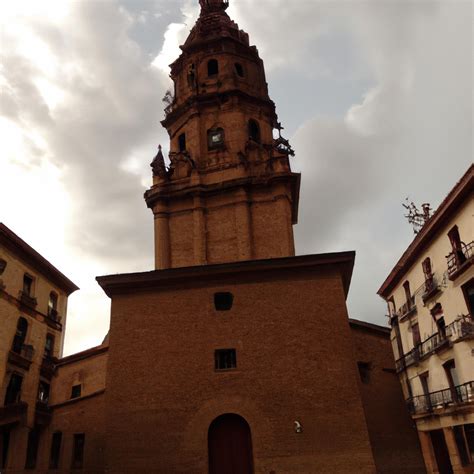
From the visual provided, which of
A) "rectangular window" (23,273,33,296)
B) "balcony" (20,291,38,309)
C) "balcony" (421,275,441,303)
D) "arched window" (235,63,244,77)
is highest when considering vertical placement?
"arched window" (235,63,244,77)

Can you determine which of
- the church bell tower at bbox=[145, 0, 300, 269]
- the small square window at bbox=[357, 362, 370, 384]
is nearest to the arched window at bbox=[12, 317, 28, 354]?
the church bell tower at bbox=[145, 0, 300, 269]

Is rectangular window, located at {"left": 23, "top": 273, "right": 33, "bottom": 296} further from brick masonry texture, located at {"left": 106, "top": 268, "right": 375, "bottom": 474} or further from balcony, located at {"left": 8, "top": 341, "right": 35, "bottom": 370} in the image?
brick masonry texture, located at {"left": 106, "top": 268, "right": 375, "bottom": 474}

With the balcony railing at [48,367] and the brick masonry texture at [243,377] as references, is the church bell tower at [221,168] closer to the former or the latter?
the brick masonry texture at [243,377]

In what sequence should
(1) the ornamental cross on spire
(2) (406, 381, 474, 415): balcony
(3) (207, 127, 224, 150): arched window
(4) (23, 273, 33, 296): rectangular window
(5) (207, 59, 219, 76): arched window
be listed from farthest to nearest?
(1) the ornamental cross on spire
(5) (207, 59, 219, 76): arched window
(3) (207, 127, 224, 150): arched window
(4) (23, 273, 33, 296): rectangular window
(2) (406, 381, 474, 415): balcony

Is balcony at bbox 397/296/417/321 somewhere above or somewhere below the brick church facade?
above

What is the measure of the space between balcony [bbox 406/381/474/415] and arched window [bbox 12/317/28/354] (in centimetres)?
2243

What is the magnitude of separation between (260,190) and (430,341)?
1252 centimetres

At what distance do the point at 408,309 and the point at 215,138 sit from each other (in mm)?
15929

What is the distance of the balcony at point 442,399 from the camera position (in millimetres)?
21391

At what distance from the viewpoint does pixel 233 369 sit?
1953 centimetres

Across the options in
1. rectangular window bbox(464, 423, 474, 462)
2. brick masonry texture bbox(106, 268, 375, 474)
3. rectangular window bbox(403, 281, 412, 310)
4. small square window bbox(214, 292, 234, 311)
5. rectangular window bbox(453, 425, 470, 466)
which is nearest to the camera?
brick masonry texture bbox(106, 268, 375, 474)

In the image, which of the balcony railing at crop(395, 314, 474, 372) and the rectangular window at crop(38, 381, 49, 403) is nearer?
the balcony railing at crop(395, 314, 474, 372)

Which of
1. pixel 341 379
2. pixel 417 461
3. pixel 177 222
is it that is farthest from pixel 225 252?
pixel 417 461

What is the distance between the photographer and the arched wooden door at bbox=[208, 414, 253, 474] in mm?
18469
